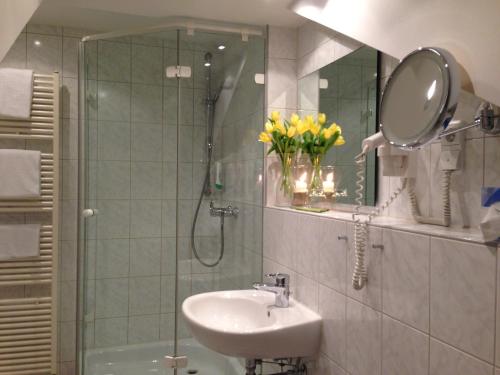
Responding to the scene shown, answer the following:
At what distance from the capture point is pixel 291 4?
85.6 inches

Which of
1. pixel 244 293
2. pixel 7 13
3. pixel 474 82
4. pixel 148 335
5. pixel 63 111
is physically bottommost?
pixel 148 335

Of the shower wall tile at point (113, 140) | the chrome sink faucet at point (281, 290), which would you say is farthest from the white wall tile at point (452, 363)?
the shower wall tile at point (113, 140)

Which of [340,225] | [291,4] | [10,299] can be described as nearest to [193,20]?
[291,4]

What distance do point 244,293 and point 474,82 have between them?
145 centimetres

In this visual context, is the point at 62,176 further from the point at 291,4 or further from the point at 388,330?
the point at 388,330

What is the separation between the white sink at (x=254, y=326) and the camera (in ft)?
5.39

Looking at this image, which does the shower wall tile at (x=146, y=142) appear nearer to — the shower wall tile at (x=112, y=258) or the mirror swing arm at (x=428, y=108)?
the shower wall tile at (x=112, y=258)

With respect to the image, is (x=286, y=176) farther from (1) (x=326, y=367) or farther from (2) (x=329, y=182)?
(1) (x=326, y=367)

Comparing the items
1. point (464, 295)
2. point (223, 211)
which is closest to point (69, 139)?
point (223, 211)

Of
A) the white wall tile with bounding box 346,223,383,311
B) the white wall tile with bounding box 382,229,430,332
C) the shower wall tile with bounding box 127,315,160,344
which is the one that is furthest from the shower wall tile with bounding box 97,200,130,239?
the white wall tile with bounding box 382,229,430,332

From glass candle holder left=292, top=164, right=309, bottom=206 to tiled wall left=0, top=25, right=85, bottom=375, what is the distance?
150 cm

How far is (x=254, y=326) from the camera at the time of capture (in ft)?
6.48

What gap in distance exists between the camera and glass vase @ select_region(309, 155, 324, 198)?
2150 millimetres

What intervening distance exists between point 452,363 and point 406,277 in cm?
25
